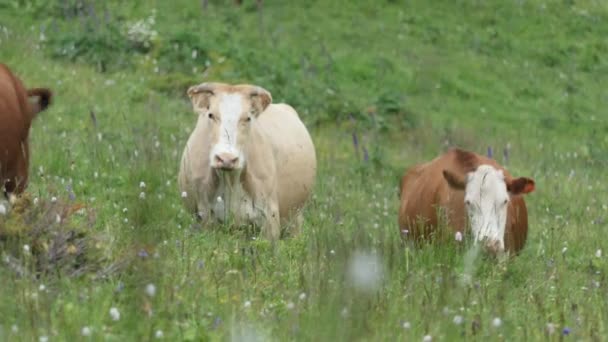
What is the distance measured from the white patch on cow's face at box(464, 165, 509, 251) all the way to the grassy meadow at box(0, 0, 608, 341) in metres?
0.34

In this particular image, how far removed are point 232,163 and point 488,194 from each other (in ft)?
6.41

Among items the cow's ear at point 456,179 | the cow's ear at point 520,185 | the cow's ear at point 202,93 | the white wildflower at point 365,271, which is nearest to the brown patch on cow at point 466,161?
the cow's ear at point 456,179

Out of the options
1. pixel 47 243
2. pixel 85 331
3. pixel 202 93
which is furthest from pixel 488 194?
pixel 85 331

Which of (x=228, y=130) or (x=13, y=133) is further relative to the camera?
(x=228, y=130)

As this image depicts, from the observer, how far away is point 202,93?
9680mm

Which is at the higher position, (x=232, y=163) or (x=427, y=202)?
(x=232, y=163)

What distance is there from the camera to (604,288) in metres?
7.86

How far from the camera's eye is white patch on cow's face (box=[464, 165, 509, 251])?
30.1ft

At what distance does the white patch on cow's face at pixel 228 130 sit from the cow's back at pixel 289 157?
854 mm

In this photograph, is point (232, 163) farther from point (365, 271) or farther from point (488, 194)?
point (365, 271)

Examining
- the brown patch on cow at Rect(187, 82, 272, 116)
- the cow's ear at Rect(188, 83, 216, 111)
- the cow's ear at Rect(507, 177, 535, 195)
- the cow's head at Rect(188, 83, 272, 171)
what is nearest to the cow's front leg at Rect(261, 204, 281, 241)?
the cow's head at Rect(188, 83, 272, 171)

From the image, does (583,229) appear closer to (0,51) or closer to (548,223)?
(548,223)

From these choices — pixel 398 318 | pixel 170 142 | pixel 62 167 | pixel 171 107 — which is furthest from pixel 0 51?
pixel 398 318

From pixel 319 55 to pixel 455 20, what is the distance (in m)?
4.38
